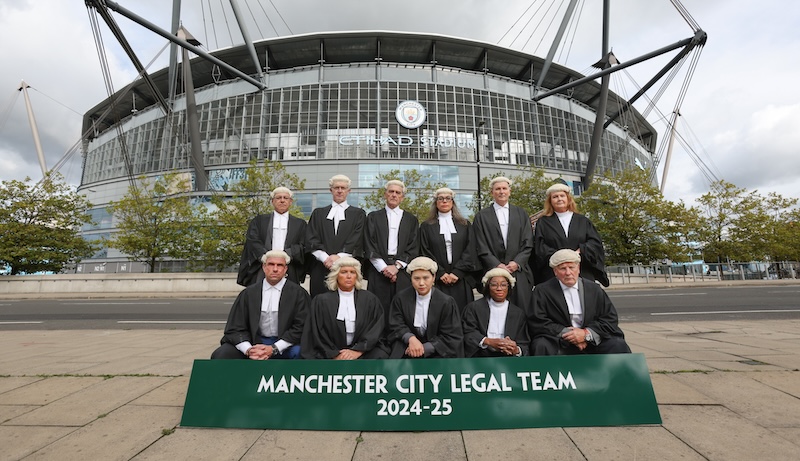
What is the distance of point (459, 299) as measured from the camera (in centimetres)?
469

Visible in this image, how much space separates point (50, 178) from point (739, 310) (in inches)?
1520

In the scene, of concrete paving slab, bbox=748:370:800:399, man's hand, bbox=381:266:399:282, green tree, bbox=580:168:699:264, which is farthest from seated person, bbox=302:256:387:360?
green tree, bbox=580:168:699:264

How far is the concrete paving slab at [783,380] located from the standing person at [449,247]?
3155mm

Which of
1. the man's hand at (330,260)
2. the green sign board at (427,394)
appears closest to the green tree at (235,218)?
the man's hand at (330,260)

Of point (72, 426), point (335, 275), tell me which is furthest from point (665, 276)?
point (72, 426)

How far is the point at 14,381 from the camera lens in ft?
14.7

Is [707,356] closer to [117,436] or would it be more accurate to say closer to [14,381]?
[117,436]

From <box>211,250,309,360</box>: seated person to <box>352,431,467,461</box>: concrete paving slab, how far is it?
138 centimetres

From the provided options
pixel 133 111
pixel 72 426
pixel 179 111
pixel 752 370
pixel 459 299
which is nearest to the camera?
pixel 72 426

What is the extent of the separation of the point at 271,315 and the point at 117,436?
60.6 inches

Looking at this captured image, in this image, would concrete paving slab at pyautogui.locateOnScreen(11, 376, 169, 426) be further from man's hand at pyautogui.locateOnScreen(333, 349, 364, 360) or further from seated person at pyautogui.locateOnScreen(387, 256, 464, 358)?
seated person at pyautogui.locateOnScreen(387, 256, 464, 358)

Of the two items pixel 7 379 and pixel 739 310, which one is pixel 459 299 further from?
pixel 739 310

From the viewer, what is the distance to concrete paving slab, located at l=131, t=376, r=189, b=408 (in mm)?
3678

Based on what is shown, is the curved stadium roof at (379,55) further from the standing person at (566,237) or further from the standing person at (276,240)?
the standing person at (566,237)
